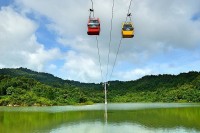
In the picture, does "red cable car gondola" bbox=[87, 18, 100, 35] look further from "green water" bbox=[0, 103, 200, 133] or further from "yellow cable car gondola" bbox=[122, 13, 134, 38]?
"green water" bbox=[0, 103, 200, 133]

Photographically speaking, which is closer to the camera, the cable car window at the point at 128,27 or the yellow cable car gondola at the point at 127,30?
the yellow cable car gondola at the point at 127,30

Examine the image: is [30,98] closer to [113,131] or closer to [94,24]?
[113,131]

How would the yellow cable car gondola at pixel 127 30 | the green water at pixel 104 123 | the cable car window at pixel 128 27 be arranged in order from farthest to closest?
the green water at pixel 104 123
the cable car window at pixel 128 27
the yellow cable car gondola at pixel 127 30

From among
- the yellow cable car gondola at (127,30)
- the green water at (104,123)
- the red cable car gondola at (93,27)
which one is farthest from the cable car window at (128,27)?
the green water at (104,123)

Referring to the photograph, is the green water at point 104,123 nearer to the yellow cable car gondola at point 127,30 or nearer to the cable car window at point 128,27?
the yellow cable car gondola at point 127,30

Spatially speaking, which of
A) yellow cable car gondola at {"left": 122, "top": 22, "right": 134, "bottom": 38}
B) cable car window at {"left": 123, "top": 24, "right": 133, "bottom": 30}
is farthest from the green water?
cable car window at {"left": 123, "top": 24, "right": 133, "bottom": 30}

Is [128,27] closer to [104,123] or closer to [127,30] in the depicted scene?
[127,30]

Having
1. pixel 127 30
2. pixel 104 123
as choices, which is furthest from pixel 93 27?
pixel 104 123

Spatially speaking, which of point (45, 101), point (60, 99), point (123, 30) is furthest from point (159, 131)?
point (60, 99)

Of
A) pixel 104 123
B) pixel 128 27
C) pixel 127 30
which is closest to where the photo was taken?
pixel 127 30

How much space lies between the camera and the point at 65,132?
4478cm

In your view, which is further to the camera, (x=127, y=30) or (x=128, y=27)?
(x=128, y=27)

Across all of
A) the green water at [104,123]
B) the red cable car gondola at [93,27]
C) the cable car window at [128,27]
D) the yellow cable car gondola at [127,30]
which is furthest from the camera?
the green water at [104,123]

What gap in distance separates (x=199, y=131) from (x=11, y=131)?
88.9ft
